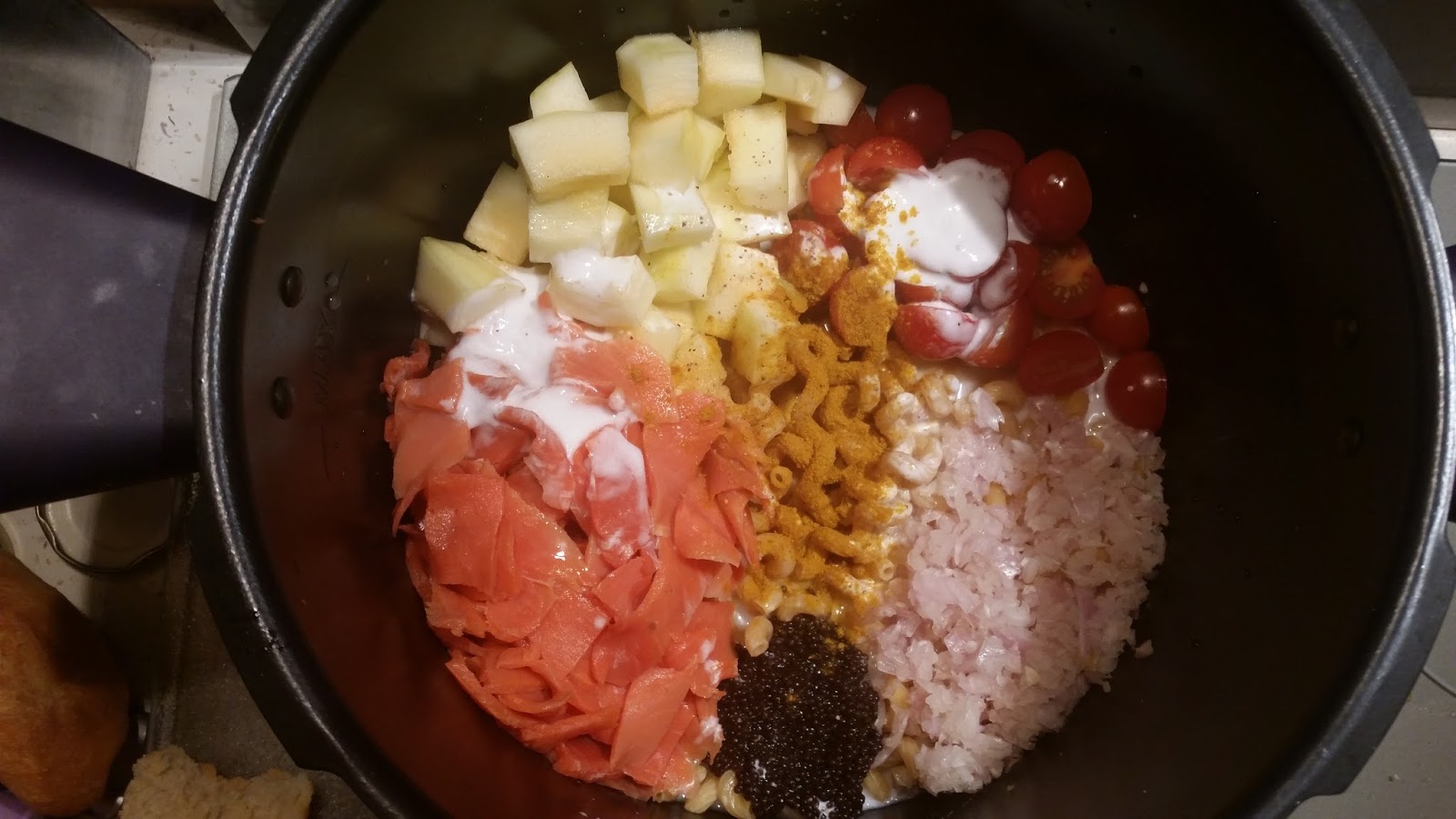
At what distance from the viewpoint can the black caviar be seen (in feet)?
4.47

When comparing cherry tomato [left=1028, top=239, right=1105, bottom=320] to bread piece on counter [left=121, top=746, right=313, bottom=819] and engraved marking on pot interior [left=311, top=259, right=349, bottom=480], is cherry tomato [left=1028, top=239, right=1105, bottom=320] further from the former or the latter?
bread piece on counter [left=121, top=746, right=313, bottom=819]

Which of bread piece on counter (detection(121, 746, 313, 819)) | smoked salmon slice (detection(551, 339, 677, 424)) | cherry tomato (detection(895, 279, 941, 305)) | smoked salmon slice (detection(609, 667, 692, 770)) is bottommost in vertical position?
bread piece on counter (detection(121, 746, 313, 819))

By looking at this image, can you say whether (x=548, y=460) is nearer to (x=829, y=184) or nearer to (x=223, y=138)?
(x=829, y=184)

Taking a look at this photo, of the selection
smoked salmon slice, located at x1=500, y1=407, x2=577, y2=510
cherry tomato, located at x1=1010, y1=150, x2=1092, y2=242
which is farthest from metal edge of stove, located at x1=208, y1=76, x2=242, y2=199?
cherry tomato, located at x1=1010, y1=150, x2=1092, y2=242

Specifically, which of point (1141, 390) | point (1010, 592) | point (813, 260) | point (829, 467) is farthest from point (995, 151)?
point (1010, 592)

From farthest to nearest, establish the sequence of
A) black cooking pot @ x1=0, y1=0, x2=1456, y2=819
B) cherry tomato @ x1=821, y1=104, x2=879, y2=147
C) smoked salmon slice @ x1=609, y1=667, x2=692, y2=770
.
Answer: cherry tomato @ x1=821, y1=104, x2=879, y2=147 < smoked salmon slice @ x1=609, y1=667, x2=692, y2=770 < black cooking pot @ x1=0, y1=0, x2=1456, y2=819

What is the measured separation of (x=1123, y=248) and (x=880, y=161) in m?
0.43

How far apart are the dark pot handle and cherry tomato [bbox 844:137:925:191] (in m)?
0.95

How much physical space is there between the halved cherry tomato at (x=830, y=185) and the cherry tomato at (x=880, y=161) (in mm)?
21

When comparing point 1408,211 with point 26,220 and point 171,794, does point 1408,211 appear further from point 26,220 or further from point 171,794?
point 171,794

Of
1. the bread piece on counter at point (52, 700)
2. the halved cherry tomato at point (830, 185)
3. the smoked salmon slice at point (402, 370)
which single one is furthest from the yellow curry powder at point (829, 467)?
the bread piece on counter at point (52, 700)

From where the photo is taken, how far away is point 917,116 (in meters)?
1.46

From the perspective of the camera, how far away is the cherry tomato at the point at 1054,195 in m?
1.39

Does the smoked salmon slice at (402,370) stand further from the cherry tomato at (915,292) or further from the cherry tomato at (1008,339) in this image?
the cherry tomato at (1008,339)
